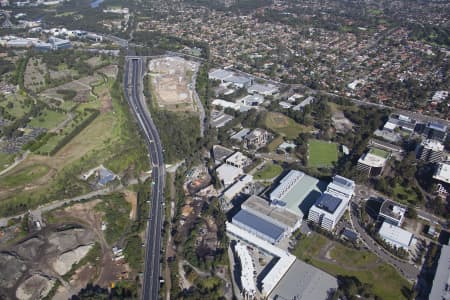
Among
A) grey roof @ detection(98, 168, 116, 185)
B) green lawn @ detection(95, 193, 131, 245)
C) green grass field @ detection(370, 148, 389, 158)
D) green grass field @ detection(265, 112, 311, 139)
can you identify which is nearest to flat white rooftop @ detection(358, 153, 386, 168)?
green grass field @ detection(370, 148, 389, 158)

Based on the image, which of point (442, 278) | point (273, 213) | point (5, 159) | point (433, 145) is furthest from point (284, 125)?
point (5, 159)

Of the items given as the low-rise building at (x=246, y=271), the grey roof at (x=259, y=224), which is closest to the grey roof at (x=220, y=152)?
the grey roof at (x=259, y=224)

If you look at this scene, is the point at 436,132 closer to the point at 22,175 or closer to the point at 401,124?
the point at 401,124

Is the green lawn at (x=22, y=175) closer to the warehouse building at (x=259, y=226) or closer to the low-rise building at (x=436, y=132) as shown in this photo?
the warehouse building at (x=259, y=226)

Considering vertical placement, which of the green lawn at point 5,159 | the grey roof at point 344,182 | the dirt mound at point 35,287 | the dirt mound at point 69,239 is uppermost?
the grey roof at point 344,182

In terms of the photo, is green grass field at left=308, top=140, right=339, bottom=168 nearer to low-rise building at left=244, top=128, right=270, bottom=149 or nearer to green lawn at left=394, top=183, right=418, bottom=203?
low-rise building at left=244, top=128, right=270, bottom=149
